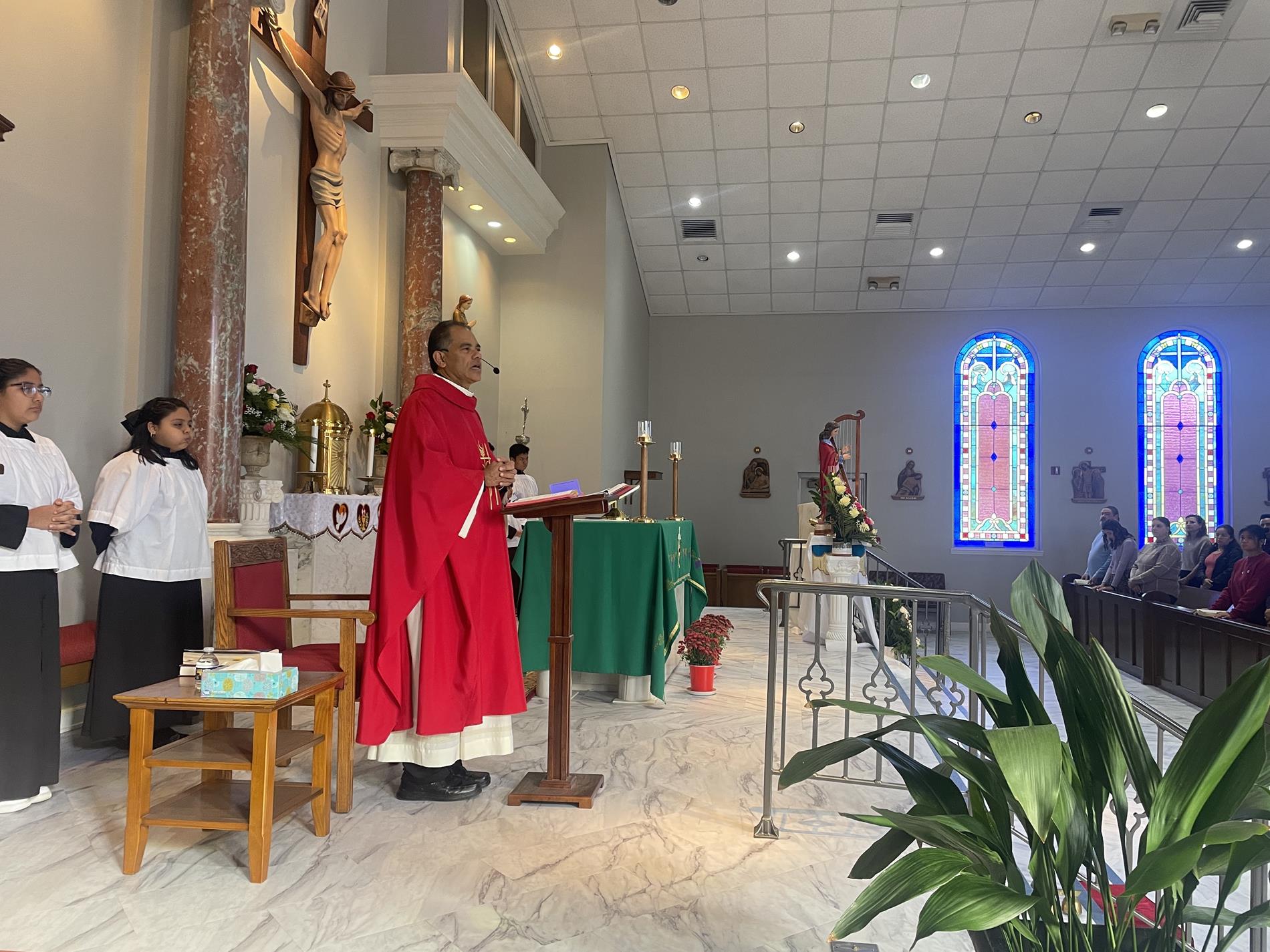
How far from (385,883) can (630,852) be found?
0.78 m

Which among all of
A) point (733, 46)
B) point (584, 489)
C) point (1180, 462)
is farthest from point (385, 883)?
point (1180, 462)

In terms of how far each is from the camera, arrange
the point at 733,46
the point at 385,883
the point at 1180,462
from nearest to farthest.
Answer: the point at 385,883 → the point at 733,46 → the point at 1180,462

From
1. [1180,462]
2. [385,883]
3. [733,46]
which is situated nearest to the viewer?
[385,883]

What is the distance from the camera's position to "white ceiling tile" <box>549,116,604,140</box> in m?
9.99

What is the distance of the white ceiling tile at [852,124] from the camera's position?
31.2ft

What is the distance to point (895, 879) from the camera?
1292mm

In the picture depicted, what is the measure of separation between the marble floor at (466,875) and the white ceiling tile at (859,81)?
7684 millimetres

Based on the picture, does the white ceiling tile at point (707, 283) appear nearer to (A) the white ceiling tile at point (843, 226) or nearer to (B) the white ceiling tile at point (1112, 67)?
(A) the white ceiling tile at point (843, 226)

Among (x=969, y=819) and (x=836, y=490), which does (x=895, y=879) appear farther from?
(x=836, y=490)

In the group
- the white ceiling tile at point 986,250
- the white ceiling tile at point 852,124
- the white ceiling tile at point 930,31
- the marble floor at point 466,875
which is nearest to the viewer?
the marble floor at point 466,875

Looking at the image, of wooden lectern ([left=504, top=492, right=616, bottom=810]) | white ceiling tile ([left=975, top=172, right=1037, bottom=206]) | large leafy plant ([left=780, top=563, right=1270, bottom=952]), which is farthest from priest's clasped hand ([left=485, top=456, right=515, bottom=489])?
white ceiling tile ([left=975, top=172, right=1037, bottom=206])

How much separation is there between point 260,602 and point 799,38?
7709 mm

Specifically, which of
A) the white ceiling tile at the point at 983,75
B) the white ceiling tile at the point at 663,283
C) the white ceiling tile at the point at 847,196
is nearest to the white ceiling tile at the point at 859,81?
the white ceiling tile at the point at 983,75

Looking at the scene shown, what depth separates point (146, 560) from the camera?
379 cm
